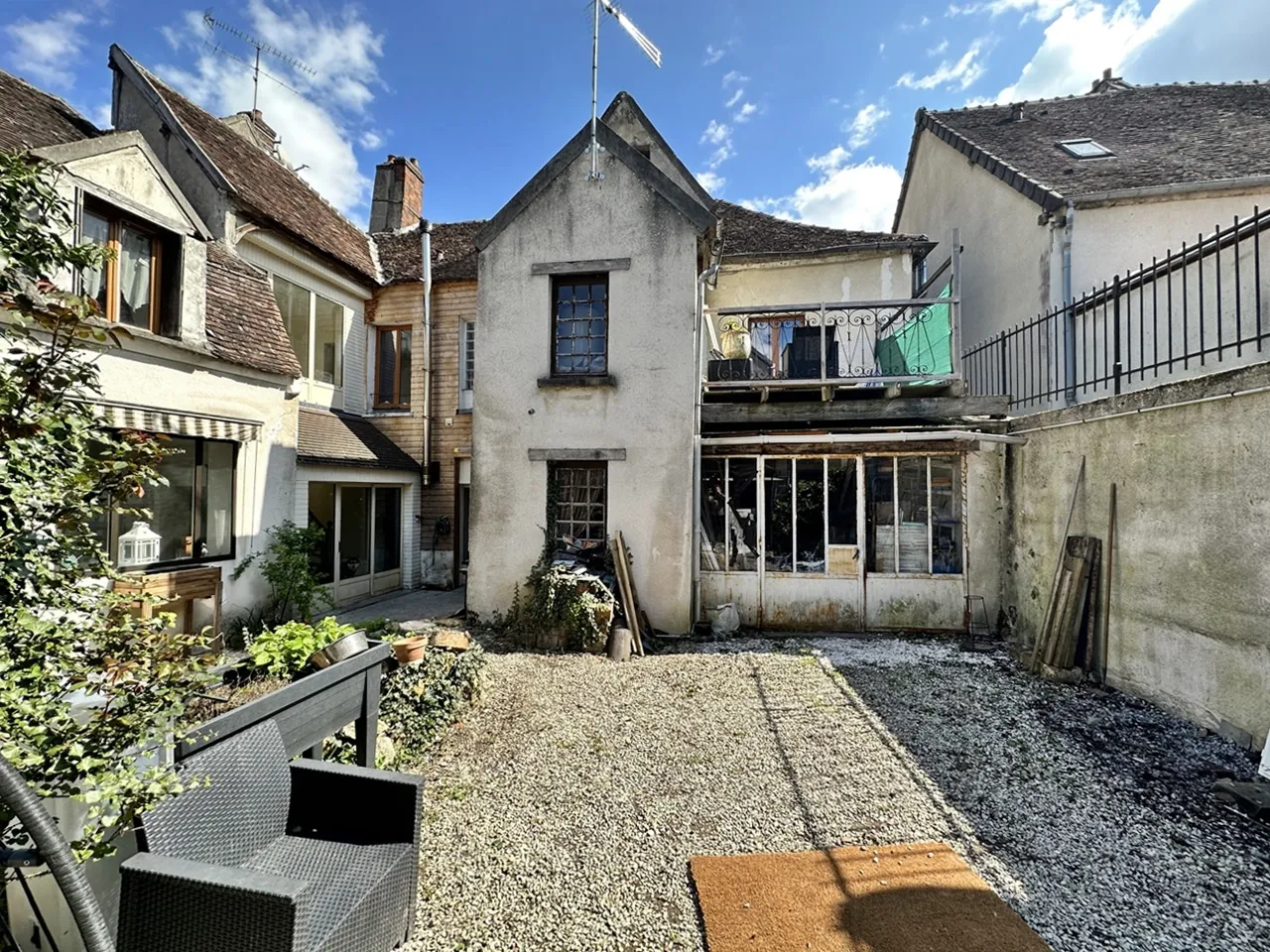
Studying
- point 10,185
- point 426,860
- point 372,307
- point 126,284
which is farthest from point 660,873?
point 372,307

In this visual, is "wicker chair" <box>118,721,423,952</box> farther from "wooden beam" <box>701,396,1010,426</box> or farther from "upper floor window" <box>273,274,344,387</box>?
"upper floor window" <box>273,274,344,387</box>

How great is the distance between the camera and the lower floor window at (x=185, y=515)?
797cm

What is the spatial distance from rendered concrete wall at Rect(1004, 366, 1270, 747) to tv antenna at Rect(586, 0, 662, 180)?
25.9ft

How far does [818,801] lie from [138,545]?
8.94 meters

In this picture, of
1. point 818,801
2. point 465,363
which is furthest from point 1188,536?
point 465,363

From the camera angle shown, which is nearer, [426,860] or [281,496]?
[426,860]

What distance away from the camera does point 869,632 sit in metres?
10.4

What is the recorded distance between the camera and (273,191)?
1290 cm

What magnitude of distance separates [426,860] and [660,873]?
5.64 ft

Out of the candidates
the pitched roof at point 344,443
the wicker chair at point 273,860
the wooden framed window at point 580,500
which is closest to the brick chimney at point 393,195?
the pitched roof at point 344,443

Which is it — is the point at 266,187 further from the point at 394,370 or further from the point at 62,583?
the point at 62,583

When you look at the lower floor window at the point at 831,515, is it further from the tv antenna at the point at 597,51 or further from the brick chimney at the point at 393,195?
the brick chimney at the point at 393,195

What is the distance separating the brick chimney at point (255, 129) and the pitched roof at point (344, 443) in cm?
→ 778

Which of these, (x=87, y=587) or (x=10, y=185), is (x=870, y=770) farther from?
(x=10, y=185)
